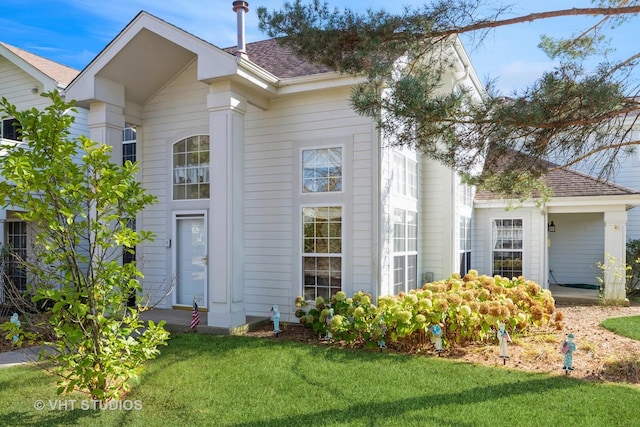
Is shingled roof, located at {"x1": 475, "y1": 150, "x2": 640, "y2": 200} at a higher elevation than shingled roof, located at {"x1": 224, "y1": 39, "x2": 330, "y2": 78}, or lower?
lower

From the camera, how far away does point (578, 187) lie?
37.6ft

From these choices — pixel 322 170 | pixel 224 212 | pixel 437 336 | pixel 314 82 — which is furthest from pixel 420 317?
pixel 314 82

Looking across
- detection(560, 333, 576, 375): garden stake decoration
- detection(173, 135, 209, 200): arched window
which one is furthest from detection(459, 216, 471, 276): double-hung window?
detection(173, 135, 209, 200): arched window

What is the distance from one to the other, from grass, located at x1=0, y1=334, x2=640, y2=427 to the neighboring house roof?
326 inches

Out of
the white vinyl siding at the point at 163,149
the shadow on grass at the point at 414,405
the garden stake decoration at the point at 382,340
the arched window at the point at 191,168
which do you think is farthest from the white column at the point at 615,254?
the white vinyl siding at the point at 163,149

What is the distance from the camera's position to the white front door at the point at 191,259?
8.88 meters

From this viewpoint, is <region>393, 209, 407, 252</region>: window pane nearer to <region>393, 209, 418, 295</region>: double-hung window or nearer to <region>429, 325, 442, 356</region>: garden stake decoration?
<region>393, 209, 418, 295</region>: double-hung window

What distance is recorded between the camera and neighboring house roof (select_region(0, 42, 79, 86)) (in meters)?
11.1

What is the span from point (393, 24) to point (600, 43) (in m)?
3.30

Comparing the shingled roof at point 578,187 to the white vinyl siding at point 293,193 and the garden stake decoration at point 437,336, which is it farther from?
the garden stake decoration at point 437,336

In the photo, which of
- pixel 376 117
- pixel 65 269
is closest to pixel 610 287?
pixel 376 117

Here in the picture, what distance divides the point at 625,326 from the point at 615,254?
145 inches

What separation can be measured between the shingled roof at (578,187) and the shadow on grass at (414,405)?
6.28m

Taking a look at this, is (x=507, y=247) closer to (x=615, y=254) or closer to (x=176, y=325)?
(x=615, y=254)
